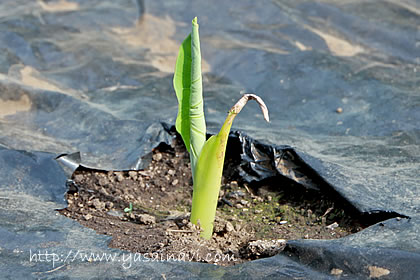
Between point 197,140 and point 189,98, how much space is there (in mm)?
150

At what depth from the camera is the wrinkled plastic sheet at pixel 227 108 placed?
1.46 m

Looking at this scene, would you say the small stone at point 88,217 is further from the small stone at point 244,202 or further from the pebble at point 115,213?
the small stone at point 244,202

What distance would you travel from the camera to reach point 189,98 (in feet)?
5.41

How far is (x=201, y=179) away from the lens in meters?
1.65

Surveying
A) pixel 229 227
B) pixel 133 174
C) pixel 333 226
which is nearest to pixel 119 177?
pixel 133 174

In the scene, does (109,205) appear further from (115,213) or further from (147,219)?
(147,219)

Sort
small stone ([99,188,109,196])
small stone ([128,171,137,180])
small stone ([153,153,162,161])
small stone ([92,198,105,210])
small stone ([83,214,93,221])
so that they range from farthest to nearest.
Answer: small stone ([153,153,162,161]) < small stone ([128,171,137,180]) < small stone ([99,188,109,196]) < small stone ([92,198,105,210]) < small stone ([83,214,93,221])

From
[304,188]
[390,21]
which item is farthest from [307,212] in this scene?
[390,21]

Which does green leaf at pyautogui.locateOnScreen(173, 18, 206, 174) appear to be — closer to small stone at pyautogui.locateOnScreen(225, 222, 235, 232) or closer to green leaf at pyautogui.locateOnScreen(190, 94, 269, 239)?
green leaf at pyautogui.locateOnScreen(190, 94, 269, 239)

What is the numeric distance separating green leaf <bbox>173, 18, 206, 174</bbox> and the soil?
305 mm

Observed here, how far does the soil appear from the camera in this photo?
1625mm

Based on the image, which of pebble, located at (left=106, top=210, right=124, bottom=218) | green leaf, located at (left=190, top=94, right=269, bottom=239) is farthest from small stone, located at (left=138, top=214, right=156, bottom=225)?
green leaf, located at (left=190, top=94, right=269, bottom=239)

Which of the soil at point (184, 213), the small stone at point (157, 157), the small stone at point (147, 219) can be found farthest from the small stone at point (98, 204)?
the small stone at point (157, 157)

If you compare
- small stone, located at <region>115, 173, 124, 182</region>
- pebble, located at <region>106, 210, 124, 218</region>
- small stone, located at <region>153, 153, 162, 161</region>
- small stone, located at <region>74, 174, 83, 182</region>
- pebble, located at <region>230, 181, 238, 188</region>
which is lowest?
pebble, located at <region>106, 210, 124, 218</region>
